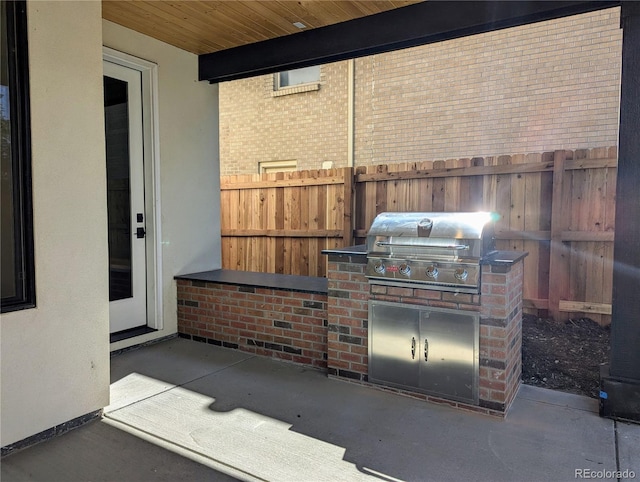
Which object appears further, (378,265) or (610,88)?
(610,88)

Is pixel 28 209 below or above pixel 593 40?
below

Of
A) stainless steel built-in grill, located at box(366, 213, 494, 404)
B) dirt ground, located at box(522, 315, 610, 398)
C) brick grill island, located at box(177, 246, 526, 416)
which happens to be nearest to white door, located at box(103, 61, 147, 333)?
brick grill island, located at box(177, 246, 526, 416)

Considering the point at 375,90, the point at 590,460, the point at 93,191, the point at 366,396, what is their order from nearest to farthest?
the point at 590,460, the point at 93,191, the point at 366,396, the point at 375,90

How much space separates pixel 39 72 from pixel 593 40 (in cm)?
717

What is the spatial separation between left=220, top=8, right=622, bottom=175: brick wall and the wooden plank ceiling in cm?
428

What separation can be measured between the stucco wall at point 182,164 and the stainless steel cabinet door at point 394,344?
2252 mm

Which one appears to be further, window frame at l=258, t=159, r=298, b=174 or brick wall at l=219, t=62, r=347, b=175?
window frame at l=258, t=159, r=298, b=174

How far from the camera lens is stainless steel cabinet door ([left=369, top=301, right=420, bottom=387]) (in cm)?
297

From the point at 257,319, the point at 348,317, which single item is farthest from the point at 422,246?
the point at 257,319

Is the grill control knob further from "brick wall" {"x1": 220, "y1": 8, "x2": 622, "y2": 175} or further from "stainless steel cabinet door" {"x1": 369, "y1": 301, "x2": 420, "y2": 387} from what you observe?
"brick wall" {"x1": 220, "y1": 8, "x2": 622, "y2": 175}

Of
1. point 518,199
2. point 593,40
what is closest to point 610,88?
point 593,40

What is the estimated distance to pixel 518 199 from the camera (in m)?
4.61

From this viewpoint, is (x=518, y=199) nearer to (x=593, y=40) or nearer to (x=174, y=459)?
(x=593, y=40)

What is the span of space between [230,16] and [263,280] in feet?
7.56
